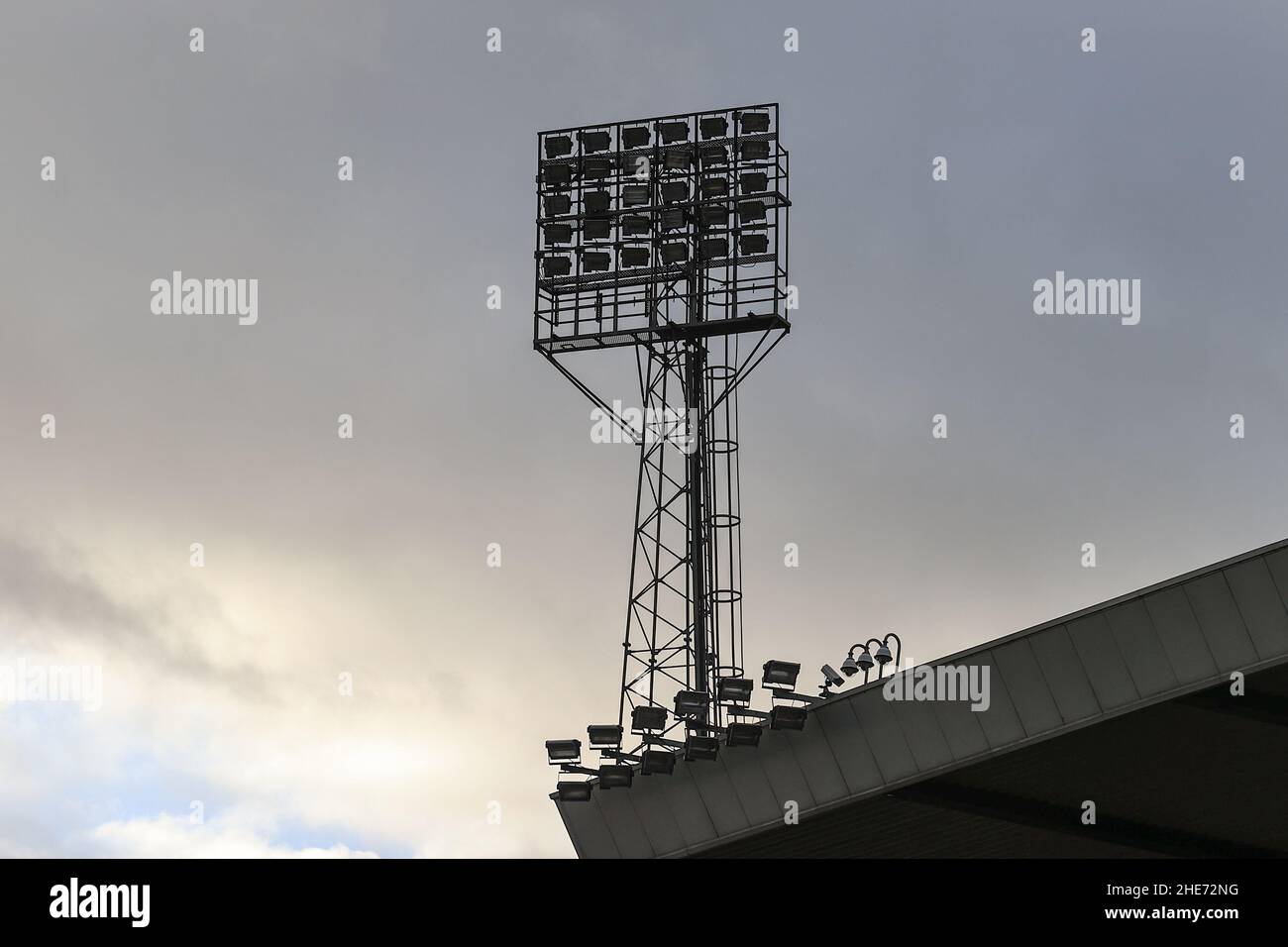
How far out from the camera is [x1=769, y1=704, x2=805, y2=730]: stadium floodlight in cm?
3456

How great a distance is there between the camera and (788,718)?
113 ft

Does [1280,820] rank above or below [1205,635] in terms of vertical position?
below

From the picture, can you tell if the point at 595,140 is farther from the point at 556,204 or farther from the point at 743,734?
the point at 743,734

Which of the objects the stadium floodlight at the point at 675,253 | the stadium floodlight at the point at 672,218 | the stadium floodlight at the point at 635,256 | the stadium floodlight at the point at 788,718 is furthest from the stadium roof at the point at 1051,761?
the stadium floodlight at the point at 672,218

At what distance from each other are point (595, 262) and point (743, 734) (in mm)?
15314

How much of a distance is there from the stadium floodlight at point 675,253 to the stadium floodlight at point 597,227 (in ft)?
7.16

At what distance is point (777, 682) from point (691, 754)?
2.72m

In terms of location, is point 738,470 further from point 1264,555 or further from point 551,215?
point 1264,555

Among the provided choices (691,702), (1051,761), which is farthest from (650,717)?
(1051,761)
